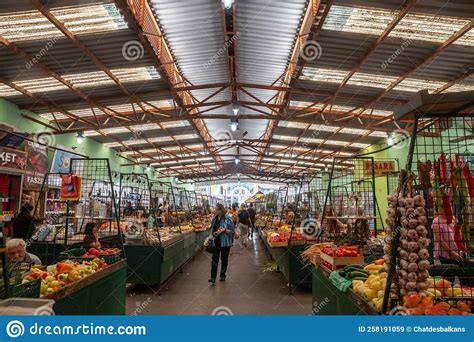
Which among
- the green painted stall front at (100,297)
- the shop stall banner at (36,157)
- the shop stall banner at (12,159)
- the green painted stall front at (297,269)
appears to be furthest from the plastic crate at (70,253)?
the shop stall banner at (36,157)

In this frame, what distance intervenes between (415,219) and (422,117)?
75 centimetres

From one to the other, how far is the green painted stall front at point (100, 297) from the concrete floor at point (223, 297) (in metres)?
0.71

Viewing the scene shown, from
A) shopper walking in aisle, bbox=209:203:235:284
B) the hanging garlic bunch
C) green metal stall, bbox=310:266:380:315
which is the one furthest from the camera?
shopper walking in aisle, bbox=209:203:235:284

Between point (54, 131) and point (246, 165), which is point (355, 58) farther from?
point (246, 165)

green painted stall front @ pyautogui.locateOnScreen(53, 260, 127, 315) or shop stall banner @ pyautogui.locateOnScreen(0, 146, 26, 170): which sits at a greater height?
shop stall banner @ pyautogui.locateOnScreen(0, 146, 26, 170)

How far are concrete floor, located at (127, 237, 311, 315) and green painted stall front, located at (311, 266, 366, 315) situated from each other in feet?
3.30

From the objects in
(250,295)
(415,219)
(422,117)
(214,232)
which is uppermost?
(422,117)

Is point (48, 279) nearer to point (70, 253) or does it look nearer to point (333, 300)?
point (70, 253)

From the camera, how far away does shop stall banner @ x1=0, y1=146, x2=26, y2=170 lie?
30.0 ft

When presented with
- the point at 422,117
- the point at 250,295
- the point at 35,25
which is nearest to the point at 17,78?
the point at 35,25

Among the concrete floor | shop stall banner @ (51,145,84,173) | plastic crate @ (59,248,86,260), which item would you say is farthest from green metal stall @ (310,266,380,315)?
shop stall banner @ (51,145,84,173)

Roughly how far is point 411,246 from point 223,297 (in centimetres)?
440

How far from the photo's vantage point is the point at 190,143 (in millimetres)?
18219

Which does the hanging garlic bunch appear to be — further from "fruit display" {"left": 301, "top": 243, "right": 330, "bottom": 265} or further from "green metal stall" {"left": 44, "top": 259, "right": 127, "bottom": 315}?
"green metal stall" {"left": 44, "top": 259, "right": 127, "bottom": 315}
